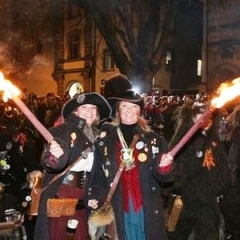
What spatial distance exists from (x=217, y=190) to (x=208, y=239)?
0.51 meters

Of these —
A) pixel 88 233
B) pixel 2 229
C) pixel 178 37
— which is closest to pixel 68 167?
pixel 88 233

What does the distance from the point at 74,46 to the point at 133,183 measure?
3466 cm

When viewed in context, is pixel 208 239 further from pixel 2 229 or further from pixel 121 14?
pixel 121 14

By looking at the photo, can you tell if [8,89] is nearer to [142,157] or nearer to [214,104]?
[142,157]

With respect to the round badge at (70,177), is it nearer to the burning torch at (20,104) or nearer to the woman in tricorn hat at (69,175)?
the woman in tricorn hat at (69,175)

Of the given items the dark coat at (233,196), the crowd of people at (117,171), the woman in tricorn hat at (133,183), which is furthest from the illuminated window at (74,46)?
the woman in tricorn hat at (133,183)

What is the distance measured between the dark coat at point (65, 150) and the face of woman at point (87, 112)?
0.11m

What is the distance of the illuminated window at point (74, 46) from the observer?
125ft

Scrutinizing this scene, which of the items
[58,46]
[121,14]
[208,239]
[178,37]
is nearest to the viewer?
[208,239]

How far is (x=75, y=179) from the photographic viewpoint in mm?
4535

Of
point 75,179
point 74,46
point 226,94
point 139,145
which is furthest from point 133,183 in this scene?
point 74,46

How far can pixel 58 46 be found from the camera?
39312mm

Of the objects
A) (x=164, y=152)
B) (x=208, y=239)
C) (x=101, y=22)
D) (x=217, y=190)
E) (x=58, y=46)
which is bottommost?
(x=208, y=239)

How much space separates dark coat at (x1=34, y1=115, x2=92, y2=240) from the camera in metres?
4.38
